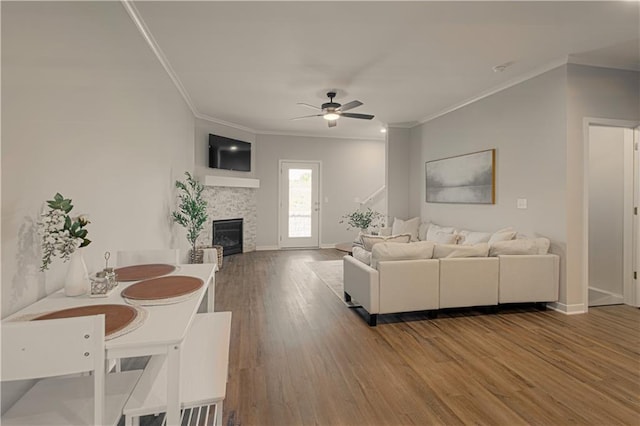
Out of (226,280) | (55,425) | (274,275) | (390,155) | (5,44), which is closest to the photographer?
(55,425)

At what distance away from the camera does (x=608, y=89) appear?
3643mm

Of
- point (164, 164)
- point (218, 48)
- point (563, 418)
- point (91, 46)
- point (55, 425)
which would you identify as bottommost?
point (563, 418)

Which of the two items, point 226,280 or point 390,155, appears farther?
point 390,155

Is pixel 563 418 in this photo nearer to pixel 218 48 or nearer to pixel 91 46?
pixel 91 46

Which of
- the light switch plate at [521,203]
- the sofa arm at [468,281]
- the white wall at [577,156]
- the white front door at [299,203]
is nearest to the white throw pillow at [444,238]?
the light switch plate at [521,203]

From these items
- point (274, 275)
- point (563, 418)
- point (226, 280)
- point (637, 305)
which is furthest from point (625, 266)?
point (226, 280)

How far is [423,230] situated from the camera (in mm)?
6051

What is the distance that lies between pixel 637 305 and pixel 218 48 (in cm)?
561

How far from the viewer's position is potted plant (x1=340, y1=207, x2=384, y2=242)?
748 cm

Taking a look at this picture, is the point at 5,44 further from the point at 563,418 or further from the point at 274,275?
the point at 274,275

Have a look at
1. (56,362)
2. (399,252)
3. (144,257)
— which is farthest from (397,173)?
(56,362)

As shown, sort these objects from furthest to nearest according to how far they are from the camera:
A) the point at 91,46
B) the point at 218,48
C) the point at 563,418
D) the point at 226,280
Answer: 1. the point at 226,280
2. the point at 218,48
3. the point at 91,46
4. the point at 563,418

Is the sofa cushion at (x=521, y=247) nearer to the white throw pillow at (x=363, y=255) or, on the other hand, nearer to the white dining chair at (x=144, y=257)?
the white throw pillow at (x=363, y=255)

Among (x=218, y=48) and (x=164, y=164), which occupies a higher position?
(x=218, y=48)
